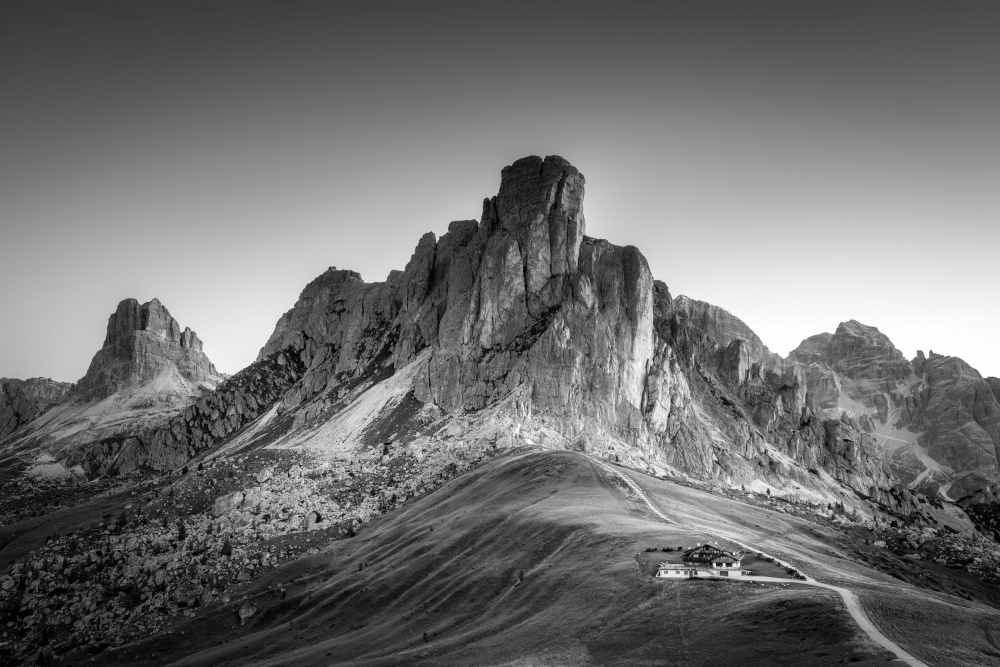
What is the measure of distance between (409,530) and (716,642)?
279 ft

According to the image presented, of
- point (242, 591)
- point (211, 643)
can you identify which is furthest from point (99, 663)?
point (242, 591)

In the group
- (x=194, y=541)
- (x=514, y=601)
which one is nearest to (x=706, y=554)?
(x=514, y=601)

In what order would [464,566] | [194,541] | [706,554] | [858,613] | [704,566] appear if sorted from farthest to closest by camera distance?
[194,541] < [464,566] < [706,554] < [704,566] < [858,613]

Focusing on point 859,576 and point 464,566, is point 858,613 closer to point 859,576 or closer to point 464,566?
point 859,576

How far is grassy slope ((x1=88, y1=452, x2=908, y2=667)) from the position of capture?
51.5m

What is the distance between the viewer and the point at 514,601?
7756 cm

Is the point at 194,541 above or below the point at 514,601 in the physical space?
above

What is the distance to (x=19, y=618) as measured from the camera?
117938 mm

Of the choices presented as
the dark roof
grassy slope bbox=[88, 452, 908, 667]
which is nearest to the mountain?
grassy slope bbox=[88, 452, 908, 667]

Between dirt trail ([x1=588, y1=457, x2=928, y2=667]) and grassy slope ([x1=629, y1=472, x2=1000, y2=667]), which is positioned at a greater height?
dirt trail ([x1=588, y1=457, x2=928, y2=667])

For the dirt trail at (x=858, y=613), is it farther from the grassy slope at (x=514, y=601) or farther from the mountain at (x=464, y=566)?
the grassy slope at (x=514, y=601)

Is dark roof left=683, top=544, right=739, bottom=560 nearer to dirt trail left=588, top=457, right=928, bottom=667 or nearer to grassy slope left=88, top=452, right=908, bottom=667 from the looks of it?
dirt trail left=588, top=457, right=928, bottom=667

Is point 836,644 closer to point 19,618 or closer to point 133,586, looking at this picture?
point 133,586

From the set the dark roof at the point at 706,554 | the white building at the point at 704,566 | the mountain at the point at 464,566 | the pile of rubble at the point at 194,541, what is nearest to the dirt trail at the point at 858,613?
the mountain at the point at 464,566
